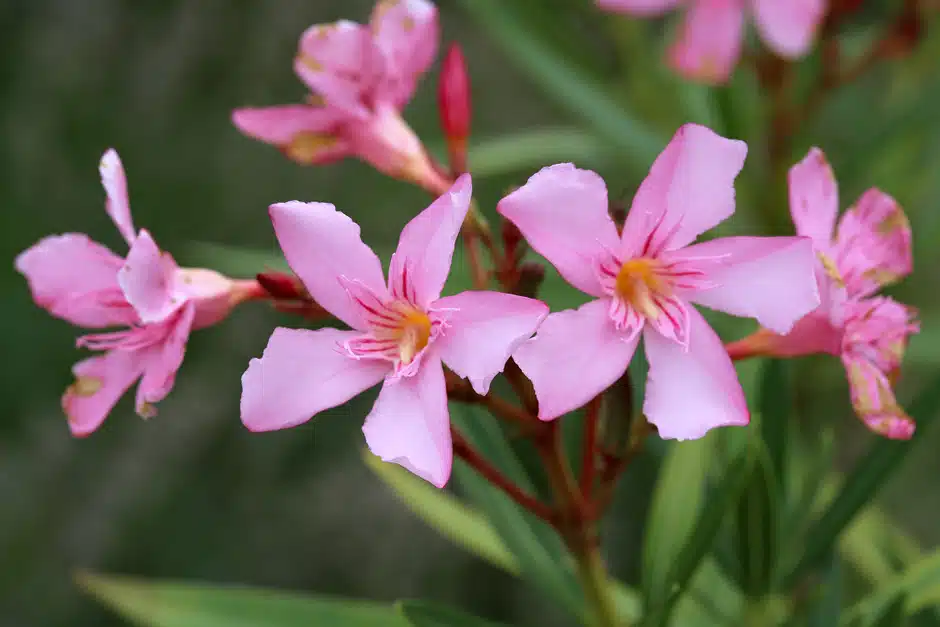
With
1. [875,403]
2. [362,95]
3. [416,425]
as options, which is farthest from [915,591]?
[362,95]

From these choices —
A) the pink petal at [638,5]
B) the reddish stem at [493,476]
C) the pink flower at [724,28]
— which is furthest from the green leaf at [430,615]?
the pink petal at [638,5]

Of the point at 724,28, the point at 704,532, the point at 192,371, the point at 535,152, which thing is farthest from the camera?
the point at 192,371

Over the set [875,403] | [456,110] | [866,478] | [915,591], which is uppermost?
[456,110]

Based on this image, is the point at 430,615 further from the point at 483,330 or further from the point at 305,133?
the point at 305,133

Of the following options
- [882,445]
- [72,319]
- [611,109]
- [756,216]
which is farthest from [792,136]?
[72,319]

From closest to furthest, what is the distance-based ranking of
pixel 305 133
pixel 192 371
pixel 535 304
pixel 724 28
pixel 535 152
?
pixel 535 304 < pixel 305 133 < pixel 724 28 < pixel 535 152 < pixel 192 371

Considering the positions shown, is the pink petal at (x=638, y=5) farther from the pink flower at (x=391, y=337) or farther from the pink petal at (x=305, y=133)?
the pink flower at (x=391, y=337)

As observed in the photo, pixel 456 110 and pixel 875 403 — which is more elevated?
pixel 456 110

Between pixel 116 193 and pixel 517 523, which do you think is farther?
pixel 517 523
